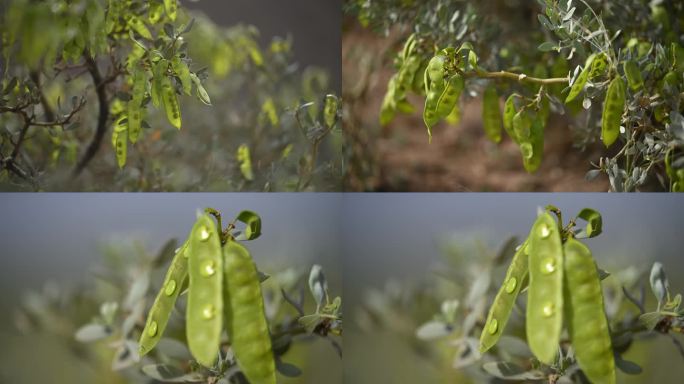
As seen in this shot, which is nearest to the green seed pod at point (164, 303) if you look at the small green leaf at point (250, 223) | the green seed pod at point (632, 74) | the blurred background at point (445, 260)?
the small green leaf at point (250, 223)

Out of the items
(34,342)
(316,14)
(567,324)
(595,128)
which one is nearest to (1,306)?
(34,342)

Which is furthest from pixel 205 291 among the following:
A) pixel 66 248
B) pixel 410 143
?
pixel 410 143

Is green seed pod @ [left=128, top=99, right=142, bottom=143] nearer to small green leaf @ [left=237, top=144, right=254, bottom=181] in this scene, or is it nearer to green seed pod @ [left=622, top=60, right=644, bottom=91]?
small green leaf @ [left=237, top=144, right=254, bottom=181]

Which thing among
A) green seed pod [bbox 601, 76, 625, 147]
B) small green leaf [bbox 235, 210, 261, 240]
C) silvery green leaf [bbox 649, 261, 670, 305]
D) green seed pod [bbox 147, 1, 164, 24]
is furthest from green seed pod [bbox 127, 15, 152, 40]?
silvery green leaf [bbox 649, 261, 670, 305]

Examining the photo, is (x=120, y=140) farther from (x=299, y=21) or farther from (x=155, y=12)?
(x=299, y=21)

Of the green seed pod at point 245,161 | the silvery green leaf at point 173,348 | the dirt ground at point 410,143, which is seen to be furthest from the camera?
the dirt ground at point 410,143

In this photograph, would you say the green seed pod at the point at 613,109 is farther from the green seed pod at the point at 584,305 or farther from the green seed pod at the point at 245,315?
the green seed pod at the point at 245,315
